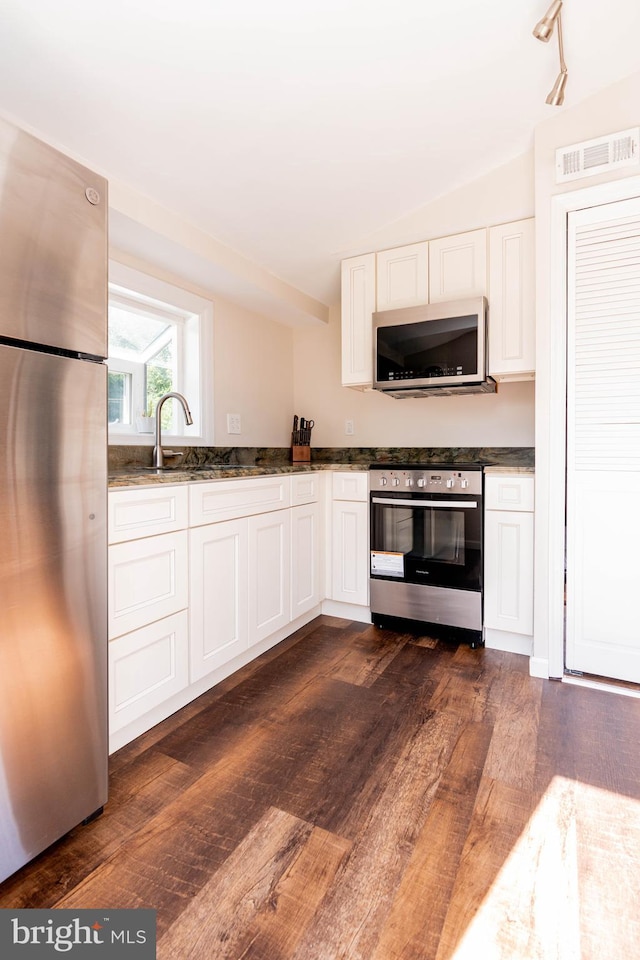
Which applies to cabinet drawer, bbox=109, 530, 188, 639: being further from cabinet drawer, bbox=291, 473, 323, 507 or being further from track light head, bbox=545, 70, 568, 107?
track light head, bbox=545, 70, 568, 107

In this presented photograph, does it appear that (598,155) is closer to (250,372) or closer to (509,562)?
(509,562)

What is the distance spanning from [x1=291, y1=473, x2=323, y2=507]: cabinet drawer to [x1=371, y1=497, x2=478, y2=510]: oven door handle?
324 millimetres

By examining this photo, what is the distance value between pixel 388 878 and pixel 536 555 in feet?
4.92

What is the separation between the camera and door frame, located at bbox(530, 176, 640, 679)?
7.08 ft

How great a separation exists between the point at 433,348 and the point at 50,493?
1996 mm

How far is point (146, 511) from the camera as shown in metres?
1.64

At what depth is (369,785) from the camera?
144 centimetres

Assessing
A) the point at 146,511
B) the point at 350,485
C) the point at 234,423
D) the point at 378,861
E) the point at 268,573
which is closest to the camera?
the point at 378,861

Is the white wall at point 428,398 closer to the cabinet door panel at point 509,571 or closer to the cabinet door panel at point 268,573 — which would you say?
the cabinet door panel at point 509,571

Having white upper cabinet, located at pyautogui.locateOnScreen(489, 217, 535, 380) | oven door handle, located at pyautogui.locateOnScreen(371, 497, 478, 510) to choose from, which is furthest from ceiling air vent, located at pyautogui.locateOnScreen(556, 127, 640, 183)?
oven door handle, located at pyautogui.locateOnScreen(371, 497, 478, 510)

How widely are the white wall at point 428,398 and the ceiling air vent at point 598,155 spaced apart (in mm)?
240

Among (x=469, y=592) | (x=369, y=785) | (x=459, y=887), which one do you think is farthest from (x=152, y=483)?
(x=469, y=592)

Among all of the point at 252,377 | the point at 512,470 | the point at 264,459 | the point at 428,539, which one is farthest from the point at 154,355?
the point at 512,470

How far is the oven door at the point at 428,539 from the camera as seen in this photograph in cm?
248
